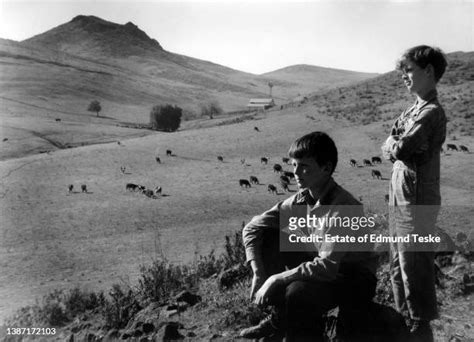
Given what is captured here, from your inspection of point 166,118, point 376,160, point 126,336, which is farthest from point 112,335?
point 166,118

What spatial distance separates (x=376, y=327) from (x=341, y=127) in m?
36.7

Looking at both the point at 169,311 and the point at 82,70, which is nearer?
the point at 169,311

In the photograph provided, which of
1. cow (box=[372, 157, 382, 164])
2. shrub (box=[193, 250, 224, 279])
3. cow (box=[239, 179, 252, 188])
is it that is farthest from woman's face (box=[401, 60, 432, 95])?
cow (box=[372, 157, 382, 164])

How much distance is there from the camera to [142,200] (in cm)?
2280

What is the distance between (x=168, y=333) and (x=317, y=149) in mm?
2355

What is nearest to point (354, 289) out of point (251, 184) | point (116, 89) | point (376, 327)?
point (376, 327)

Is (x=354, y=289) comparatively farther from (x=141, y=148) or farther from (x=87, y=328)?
(x=141, y=148)

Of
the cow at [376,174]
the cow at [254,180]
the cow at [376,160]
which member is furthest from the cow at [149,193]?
the cow at [376,160]

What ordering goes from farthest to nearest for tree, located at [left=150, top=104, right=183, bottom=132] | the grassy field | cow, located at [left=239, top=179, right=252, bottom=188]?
tree, located at [left=150, top=104, right=183, bottom=132] < cow, located at [left=239, top=179, right=252, bottom=188] < the grassy field

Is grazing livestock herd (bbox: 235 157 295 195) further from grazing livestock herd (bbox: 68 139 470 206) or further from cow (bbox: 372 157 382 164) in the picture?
cow (bbox: 372 157 382 164)

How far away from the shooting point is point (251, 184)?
24656 millimetres

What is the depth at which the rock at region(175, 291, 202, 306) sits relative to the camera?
6.01m

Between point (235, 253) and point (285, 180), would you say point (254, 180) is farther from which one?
point (235, 253)

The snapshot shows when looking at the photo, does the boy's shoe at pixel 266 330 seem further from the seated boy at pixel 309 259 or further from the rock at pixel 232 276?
the rock at pixel 232 276
